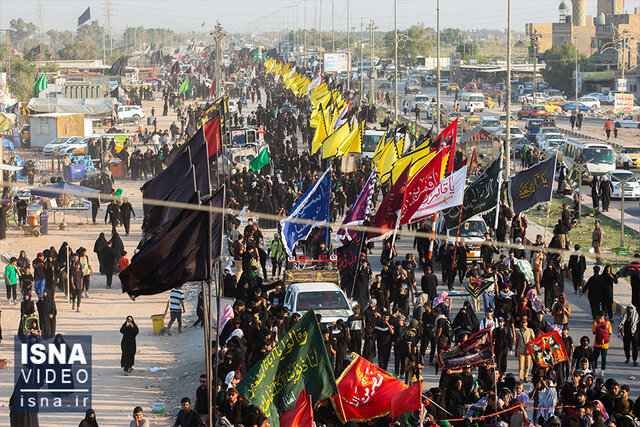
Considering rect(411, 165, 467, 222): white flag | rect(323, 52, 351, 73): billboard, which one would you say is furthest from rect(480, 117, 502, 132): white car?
rect(323, 52, 351, 73): billboard

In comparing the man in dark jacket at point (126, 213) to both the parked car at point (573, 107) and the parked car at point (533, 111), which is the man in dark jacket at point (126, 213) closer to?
the parked car at point (533, 111)

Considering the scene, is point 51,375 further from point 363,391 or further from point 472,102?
point 472,102

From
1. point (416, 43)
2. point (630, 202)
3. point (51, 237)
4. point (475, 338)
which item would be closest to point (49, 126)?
point (51, 237)

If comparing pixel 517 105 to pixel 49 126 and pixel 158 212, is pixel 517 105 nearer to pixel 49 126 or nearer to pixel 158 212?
pixel 49 126

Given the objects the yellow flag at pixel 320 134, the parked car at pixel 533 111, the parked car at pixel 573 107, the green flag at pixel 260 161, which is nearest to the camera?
the green flag at pixel 260 161

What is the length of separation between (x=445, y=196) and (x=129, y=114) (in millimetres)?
48144

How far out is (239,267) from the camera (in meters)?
22.4

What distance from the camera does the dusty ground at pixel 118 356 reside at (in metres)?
15.7

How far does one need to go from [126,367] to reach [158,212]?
3010mm

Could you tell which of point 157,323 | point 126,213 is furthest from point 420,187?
point 126,213

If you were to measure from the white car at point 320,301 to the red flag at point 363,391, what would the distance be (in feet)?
17.1

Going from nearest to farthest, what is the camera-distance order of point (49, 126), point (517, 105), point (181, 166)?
point (181, 166) < point (49, 126) < point (517, 105)

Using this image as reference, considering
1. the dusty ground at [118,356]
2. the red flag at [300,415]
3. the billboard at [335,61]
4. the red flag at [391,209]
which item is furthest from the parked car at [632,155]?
the billboard at [335,61]

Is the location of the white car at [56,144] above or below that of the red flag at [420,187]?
above
